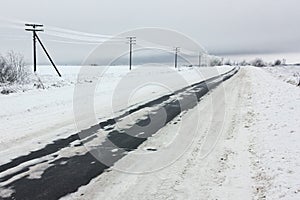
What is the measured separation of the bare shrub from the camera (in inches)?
791

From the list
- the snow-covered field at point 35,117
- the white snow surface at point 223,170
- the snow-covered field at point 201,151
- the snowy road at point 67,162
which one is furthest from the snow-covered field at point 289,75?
the snowy road at point 67,162

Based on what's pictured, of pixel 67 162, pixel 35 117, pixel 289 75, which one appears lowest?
pixel 67 162

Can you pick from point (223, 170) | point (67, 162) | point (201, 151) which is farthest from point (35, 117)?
point (223, 170)

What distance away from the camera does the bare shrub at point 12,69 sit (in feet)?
65.9

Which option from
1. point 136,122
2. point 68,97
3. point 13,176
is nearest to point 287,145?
point 136,122

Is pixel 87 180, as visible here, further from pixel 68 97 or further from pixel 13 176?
pixel 68 97

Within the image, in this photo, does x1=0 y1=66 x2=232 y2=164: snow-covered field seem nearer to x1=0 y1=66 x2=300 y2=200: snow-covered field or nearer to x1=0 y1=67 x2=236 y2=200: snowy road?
x1=0 y1=66 x2=300 y2=200: snow-covered field

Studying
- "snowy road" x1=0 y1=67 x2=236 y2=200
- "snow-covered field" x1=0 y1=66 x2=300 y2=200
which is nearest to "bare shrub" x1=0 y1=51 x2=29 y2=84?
"snow-covered field" x1=0 y1=66 x2=300 y2=200

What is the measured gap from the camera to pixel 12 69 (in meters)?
20.6

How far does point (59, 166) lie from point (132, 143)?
2.03 meters

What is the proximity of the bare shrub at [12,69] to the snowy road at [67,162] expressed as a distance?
13.1 metres

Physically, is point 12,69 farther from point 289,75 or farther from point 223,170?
point 289,75

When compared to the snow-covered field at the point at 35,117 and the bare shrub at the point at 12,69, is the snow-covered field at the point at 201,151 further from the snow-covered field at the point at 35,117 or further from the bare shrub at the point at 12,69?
the bare shrub at the point at 12,69

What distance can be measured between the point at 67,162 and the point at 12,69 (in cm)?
1680
